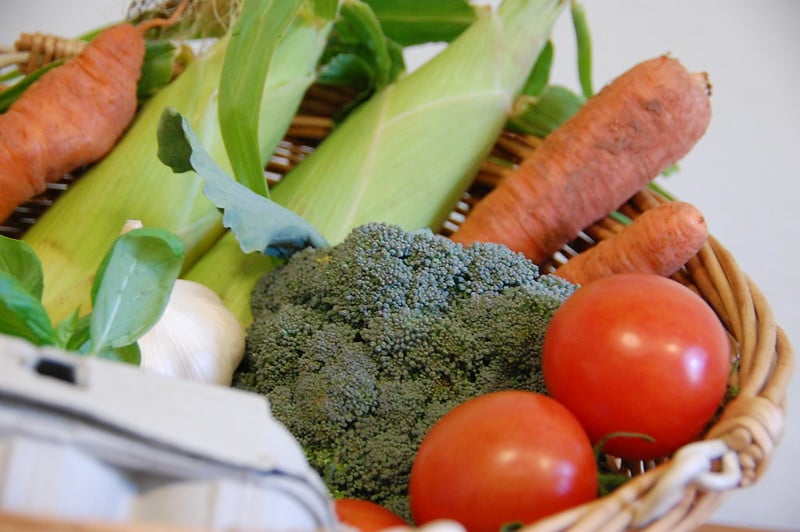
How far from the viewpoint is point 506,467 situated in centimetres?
45

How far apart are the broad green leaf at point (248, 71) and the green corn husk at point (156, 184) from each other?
0.08 m

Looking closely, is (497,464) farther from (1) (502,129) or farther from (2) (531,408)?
(1) (502,129)

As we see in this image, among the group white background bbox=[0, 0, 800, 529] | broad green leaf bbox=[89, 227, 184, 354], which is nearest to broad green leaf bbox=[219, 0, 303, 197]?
broad green leaf bbox=[89, 227, 184, 354]

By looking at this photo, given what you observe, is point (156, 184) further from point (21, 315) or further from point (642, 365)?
point (642, 365)

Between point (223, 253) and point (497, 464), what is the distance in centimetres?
48

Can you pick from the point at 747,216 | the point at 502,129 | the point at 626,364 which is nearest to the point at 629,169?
the point at 502,129

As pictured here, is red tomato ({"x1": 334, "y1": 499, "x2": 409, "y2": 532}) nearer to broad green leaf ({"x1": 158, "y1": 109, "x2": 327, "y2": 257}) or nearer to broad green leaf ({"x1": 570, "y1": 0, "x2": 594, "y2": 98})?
broad green leaf ({"x1": 158, "y1": 109, "x2": 327, "y2": 257})

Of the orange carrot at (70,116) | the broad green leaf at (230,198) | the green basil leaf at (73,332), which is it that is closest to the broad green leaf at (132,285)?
the green basil leaf at (73,332)

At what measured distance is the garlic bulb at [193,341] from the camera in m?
0.63

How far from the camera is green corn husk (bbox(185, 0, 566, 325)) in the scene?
0.81 metres

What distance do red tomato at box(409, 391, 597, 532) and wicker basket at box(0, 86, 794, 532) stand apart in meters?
0.04

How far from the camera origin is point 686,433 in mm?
487

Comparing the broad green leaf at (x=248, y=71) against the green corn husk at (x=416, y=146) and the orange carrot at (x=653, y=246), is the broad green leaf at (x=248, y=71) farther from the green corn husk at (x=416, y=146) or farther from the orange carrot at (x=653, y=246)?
the orange carrot at (x=653, y=246)

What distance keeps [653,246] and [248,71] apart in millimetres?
468
